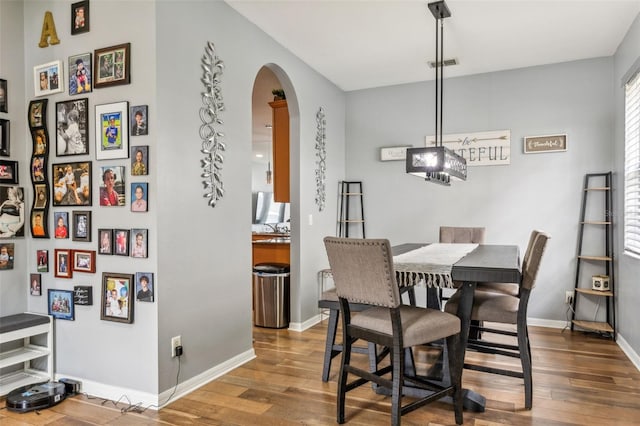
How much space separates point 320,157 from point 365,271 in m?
2.63

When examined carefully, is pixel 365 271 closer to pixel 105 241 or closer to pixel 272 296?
pixel 105 241

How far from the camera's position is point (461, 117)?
15.5 feet

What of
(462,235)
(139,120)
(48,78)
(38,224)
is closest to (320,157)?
(462,235)

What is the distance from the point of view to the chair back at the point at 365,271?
209 cm

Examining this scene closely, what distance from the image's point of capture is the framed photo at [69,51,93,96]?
8.80 feet

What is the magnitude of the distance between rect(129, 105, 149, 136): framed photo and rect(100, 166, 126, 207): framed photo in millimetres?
249

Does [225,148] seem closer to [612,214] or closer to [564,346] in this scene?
[564,346]

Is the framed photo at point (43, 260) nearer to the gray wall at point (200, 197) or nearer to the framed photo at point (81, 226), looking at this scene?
the framed photo at point (81, 226)

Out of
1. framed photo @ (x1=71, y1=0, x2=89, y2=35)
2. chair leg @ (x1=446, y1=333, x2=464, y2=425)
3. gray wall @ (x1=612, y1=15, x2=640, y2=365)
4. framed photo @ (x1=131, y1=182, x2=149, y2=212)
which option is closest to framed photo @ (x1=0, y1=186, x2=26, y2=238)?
framed photo @ (x1=131, y1=182, x2=149, y2=212)

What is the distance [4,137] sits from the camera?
282 cm

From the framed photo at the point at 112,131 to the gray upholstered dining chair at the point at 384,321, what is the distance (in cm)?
140

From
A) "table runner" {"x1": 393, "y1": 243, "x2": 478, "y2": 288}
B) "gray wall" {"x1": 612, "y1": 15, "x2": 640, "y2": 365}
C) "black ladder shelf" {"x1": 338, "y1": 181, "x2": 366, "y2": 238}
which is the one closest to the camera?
"table runner" {"x1": 393, "y1": 243, "x2": 478, "y2": 288}

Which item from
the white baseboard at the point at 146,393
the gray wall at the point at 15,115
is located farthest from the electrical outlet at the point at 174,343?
the gray wall at the point at 15,115

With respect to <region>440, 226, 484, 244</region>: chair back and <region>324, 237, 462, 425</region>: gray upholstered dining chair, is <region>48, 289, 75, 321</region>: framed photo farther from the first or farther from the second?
<region>440, 226, 484, 244</region>: chair back
